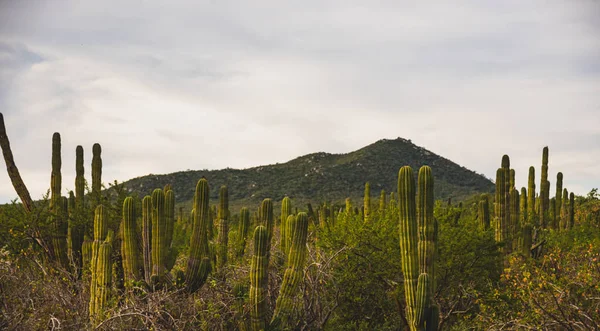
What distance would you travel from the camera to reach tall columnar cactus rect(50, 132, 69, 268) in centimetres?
1503

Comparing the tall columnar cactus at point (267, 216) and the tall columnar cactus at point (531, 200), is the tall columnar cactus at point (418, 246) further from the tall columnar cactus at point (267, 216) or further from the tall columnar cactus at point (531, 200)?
the tall columnar cactus at point (531, 200)

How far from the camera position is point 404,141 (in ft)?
256

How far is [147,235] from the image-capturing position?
11.2 metres

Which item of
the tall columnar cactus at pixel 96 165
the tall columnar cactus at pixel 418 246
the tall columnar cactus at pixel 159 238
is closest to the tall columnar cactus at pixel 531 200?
the tall columnar cactus at pixel 418 246

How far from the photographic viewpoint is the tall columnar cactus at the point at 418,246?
31.2 ft

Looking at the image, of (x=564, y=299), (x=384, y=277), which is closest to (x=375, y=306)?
(x=384, y=277)

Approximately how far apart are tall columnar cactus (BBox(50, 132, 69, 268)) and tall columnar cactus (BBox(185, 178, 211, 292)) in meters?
5.69

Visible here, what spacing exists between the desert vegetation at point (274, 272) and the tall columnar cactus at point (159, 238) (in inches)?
1.1

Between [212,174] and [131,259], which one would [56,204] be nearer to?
[131,259]

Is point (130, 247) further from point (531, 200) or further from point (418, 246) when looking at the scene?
point (531, 200)

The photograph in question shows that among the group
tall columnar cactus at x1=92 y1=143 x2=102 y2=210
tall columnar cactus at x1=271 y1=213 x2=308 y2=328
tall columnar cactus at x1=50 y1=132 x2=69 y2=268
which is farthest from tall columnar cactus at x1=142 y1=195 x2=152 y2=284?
tall columnar cactus at x1=92 y1=143 x2=102 y2=210

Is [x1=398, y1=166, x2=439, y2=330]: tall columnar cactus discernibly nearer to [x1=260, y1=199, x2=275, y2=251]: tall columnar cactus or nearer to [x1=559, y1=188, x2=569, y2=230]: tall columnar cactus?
[x1=260, y1=199, x2=275, y2=251]: tall columnar cactus

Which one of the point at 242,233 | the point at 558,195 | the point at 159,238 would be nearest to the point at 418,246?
the point at 159,238

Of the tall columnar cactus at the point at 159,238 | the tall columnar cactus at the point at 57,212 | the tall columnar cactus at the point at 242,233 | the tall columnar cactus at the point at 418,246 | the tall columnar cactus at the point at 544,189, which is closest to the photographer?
the tall columnar cactus at the point at 418,246
